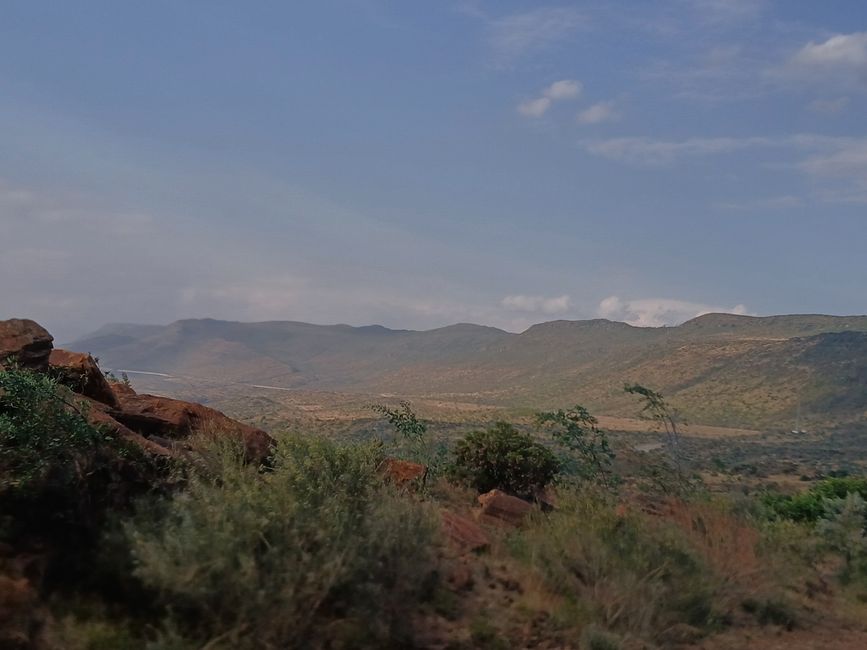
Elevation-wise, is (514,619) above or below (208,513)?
below

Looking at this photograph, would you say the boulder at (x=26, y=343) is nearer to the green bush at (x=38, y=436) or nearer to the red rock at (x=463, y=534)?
the green bush at (x=38, y=436)

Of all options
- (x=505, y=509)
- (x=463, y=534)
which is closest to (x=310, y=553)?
(x=463, y=534)

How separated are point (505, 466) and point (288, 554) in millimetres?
9849

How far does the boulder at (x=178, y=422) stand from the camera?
43.9ft

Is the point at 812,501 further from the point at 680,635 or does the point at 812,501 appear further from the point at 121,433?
the point at 121,433

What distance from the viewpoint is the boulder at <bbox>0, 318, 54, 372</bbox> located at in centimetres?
1259

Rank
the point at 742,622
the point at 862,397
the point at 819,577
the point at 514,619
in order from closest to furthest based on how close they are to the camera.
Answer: the point at 514,619 → the point at 742,622 → the point at 819,577 → the point at 862,397

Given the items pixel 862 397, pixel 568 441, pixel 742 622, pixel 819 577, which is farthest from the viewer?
pixel 862 397

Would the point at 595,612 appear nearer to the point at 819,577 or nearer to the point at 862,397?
the point at 819,577

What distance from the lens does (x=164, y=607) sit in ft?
26.5

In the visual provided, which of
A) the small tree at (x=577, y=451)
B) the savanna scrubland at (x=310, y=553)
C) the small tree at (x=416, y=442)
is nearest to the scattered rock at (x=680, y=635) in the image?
the savanna scrubland at (x=310, y=553)

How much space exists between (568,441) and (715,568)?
9.96 m

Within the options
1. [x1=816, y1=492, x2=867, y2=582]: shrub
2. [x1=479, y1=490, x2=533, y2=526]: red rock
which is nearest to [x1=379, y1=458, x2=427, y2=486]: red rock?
[x1=479, y1=490, x2=533, y2=526]: red rock

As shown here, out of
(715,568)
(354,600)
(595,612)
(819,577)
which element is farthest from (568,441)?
(354,600)
